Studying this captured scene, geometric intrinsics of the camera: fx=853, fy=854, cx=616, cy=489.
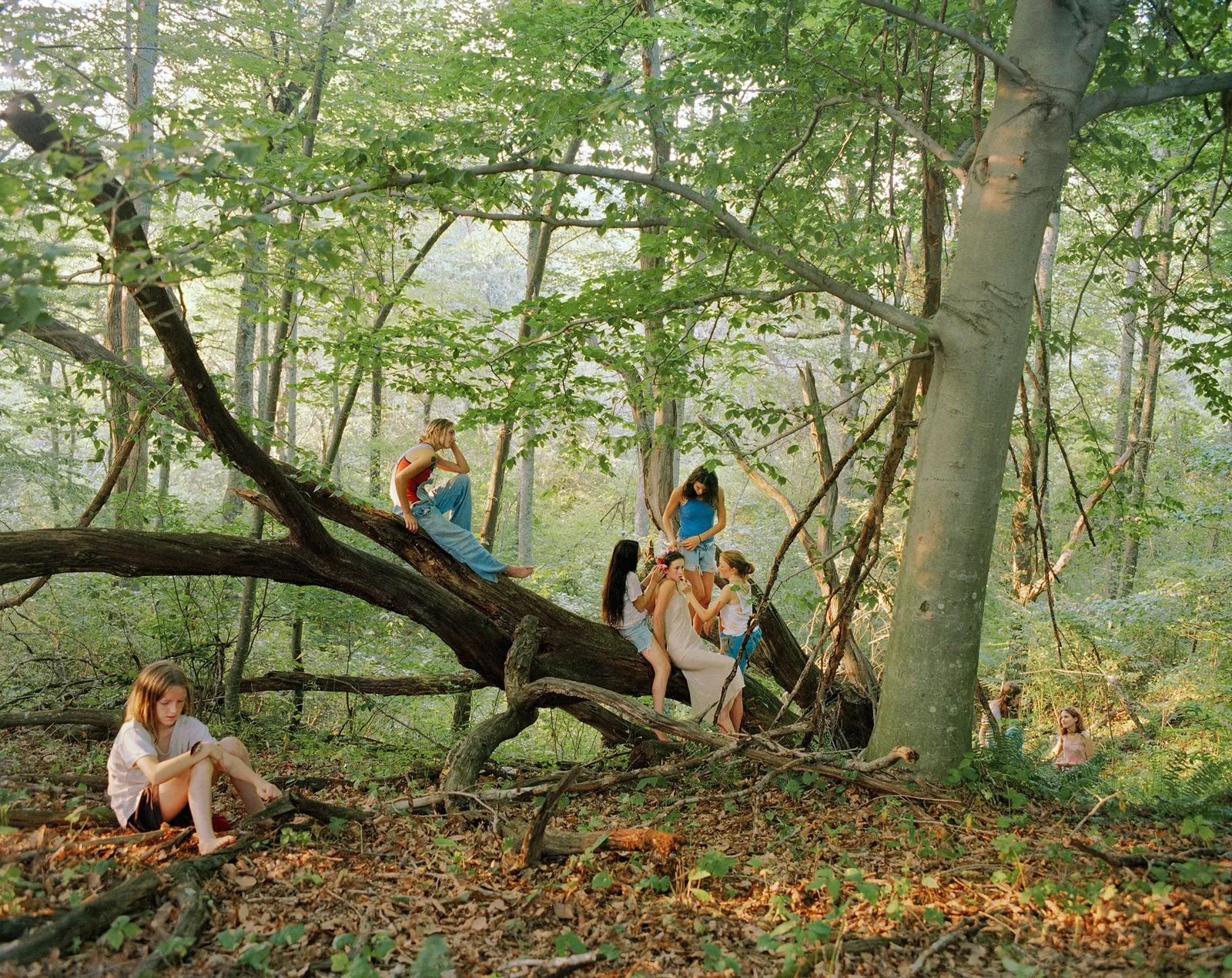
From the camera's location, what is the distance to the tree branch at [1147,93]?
475cm

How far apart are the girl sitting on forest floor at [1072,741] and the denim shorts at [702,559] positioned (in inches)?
135

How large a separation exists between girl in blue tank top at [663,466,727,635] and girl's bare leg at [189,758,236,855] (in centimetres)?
392

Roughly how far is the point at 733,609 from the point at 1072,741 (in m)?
3.36

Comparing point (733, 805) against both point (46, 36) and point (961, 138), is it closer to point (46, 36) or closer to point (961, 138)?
point (961, 138)

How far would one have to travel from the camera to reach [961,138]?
6.53 metres

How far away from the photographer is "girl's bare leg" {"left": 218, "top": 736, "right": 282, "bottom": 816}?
4305 millimetres

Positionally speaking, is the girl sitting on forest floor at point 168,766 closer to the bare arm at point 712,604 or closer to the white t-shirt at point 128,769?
the white t-shirt at point 128,769

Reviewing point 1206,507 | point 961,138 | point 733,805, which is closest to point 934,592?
point 733,805

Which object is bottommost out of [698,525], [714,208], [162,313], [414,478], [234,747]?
[234,747]

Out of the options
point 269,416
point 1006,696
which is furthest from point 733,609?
point 269,416

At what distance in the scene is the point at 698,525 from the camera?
23.6ft

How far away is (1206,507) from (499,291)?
29207 millimetres

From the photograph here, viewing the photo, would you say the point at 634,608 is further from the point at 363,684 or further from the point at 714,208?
the point at 714,208

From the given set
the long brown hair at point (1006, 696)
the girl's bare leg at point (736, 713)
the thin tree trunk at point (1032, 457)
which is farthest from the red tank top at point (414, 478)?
the long brown hair at point (1006, 696)
